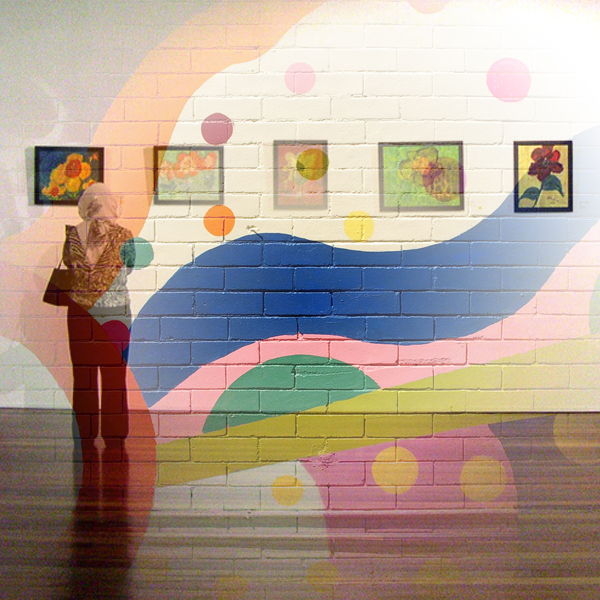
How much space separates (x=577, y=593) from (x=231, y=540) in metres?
0.98

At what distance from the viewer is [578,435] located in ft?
5.88

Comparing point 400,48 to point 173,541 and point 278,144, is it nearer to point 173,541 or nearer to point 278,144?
point 278,144

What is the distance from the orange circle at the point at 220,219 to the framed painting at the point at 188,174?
1.2 inches

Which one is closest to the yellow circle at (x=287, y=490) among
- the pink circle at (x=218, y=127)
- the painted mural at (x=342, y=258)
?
the painted mural at (x=342, y=258)

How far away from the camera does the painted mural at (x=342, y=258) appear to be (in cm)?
175

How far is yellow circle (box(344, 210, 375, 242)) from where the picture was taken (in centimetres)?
177

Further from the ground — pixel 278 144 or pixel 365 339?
pixel 278 144

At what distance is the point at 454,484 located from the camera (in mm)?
1694

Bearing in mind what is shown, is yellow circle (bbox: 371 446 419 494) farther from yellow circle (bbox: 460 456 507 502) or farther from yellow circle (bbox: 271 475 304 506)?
yellow circle (bbox: 271 475 304 506)

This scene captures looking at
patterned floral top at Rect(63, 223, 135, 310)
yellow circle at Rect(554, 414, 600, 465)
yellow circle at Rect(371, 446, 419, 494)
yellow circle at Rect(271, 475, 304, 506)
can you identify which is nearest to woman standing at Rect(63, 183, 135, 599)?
patterned floral top at Rect(63, 223, 135, 310)

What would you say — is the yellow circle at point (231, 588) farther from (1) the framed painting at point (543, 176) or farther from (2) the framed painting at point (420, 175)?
(1) the framed painting at point (543, 176)

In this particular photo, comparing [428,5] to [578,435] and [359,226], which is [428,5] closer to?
[359,226]

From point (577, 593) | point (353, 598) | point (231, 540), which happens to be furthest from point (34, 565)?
point (577, 593)

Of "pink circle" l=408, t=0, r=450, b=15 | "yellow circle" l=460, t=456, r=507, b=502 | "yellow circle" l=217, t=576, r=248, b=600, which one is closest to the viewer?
"yellow circle" l=217, t=576, r=248, b=600
